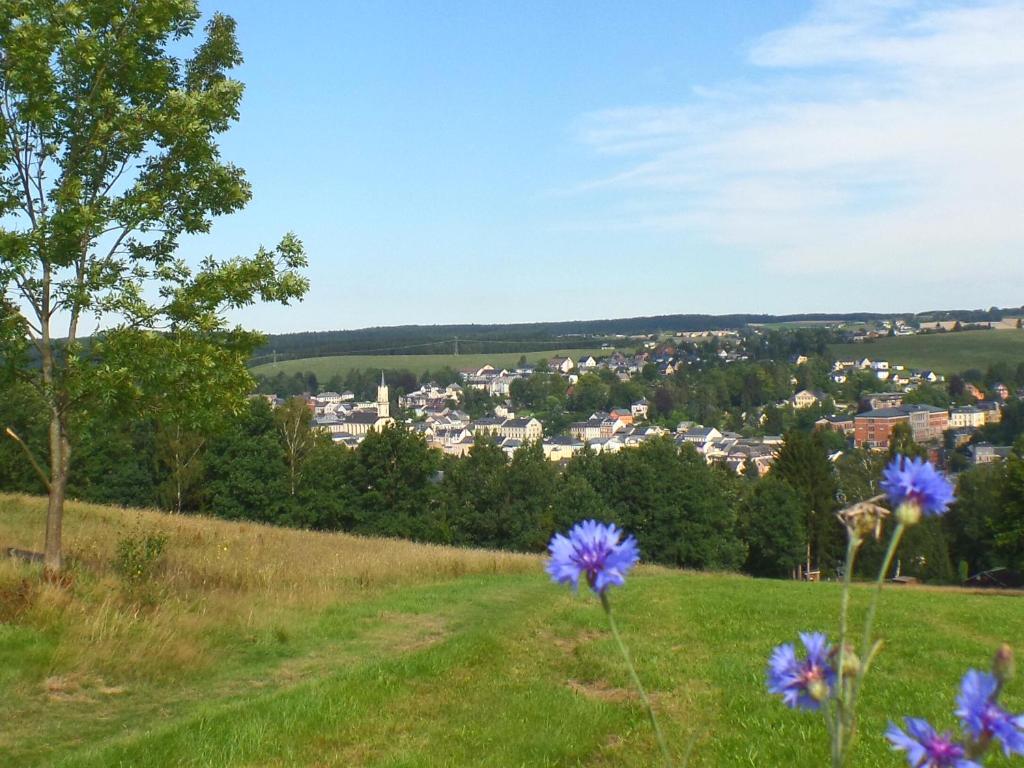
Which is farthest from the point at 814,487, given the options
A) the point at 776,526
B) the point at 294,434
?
the point at 294,434

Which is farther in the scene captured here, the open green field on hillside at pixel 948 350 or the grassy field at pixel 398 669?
the open green field on hillside at pixel 948 350

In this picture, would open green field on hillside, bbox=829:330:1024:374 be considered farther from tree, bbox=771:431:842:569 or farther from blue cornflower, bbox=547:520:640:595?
blue cornflower, bbox=547:520:640:595

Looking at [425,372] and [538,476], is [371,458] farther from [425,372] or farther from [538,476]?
[425,372]

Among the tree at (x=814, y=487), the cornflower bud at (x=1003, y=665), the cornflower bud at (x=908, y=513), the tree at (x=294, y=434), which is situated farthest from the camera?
the tree at (x=814, y=487)

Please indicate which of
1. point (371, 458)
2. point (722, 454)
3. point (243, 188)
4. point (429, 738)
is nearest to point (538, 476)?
point (371, 458)

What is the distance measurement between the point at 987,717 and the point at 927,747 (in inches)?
4.5

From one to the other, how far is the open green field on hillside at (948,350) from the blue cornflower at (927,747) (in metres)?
177

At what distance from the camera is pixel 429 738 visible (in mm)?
7172

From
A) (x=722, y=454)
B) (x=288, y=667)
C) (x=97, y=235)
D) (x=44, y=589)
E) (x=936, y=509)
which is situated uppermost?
(x=97, y=235)

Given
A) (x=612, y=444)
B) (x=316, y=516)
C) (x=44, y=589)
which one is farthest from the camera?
(x=612, y=444)

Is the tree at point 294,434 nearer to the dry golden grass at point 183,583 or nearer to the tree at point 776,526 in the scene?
the tree at point 776,526

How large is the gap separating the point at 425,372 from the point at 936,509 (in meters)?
197

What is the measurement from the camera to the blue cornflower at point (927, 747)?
5.59 feet

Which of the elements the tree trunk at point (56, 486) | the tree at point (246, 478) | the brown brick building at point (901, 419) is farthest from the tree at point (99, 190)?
the brown brick building at point (901, 419)
